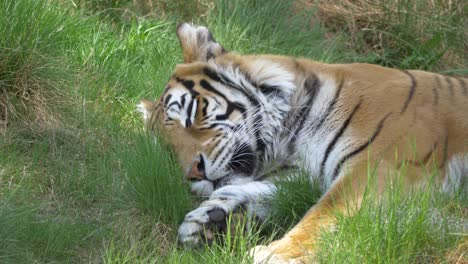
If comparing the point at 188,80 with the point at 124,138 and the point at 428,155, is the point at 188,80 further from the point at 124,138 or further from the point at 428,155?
the point at 428,155

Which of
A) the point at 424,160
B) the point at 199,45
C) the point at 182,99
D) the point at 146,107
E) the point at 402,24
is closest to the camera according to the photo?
the point at 424,160

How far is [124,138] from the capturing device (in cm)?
463

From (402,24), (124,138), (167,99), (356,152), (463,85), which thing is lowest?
(124,138)

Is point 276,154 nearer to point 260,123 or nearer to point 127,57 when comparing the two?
point 260,123

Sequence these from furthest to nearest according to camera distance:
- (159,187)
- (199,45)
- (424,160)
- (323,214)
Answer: (199,45) < (159,187) < (424,160) < (323,214)

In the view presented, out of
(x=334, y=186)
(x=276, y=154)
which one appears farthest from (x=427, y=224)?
(x=276, y=154)

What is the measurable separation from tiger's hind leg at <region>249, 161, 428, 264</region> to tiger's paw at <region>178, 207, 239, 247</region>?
412 mm

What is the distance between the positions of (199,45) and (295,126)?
0.62 m

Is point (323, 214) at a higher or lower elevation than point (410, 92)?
lower

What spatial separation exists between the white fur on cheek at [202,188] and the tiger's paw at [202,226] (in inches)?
6.9

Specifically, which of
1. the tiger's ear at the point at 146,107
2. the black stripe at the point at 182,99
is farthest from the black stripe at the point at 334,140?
the tiger's ear at the point at 146,107

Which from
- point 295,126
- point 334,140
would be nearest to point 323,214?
point 334,140

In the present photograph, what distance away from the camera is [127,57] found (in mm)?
5539

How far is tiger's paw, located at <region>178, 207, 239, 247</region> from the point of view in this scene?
3764mm
